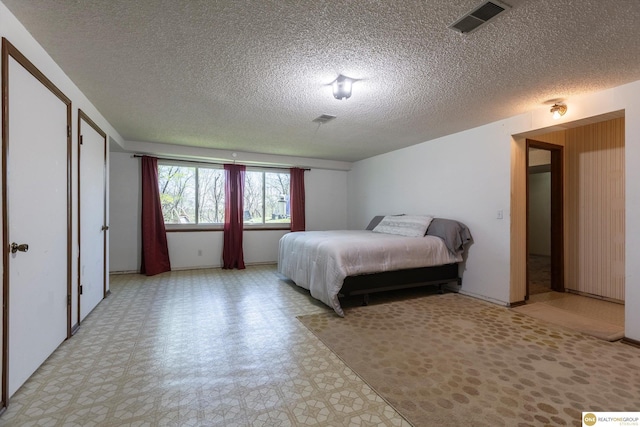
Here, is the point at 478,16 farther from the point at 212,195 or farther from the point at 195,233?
the point at 195,233

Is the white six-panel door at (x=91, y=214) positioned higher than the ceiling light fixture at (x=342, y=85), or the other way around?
the ceiling light fixture at (x=342, y=85)

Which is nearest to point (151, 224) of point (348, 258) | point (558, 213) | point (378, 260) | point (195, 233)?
point (195, 233)

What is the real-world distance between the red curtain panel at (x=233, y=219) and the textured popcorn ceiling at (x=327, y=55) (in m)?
2.12

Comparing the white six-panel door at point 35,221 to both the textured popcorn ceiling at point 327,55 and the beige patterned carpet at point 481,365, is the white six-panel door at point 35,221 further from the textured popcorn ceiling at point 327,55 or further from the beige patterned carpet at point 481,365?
the beige patterned carpet at point 481,365

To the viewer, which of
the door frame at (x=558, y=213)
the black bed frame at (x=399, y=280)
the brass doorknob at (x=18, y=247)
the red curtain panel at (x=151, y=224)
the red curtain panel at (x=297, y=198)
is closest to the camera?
the brass doorknob at (x=18, y=247)

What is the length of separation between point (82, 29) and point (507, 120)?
13.7 feet

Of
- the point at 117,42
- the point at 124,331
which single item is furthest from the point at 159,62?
the point at 124,331

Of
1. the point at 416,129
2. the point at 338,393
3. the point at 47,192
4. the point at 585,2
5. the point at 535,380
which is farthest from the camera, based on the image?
the point at 416,129

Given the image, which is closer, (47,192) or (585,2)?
(585,2)

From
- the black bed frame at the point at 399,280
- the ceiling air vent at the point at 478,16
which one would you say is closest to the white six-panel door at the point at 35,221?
the black bed frame at the point at 399,280

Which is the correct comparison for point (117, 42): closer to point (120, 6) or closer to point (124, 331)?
point (120, 6)

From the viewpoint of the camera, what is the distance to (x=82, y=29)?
5.89 feet

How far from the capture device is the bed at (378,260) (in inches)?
126

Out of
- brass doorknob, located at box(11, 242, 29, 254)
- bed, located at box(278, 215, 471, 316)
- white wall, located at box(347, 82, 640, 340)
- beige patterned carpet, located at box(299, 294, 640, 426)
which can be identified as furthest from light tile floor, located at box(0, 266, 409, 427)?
white wall, located at box(347, 82, 640, 340)
